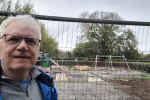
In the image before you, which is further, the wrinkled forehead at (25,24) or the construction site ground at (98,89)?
the construction site ground at (98,89)

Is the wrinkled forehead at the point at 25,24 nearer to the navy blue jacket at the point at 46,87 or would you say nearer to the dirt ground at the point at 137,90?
the navy blue jacket at the point at 46,87

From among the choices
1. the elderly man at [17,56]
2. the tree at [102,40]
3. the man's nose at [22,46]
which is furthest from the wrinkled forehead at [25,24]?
the tree at [102,40]

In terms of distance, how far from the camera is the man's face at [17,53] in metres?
1.00

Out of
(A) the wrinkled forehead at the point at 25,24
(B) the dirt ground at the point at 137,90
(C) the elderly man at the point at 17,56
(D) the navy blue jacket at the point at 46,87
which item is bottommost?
(B) the dirt ground at the point at 137,90

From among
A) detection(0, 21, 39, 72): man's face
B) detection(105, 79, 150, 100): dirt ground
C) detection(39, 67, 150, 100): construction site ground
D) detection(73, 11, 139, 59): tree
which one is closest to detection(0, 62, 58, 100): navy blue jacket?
detection(0, 21, 39, 72): man's face

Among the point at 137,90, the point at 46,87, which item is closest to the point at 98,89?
the point at 137,90

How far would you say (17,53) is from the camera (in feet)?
3.27

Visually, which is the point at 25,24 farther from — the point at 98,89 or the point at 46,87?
the point at 98,89

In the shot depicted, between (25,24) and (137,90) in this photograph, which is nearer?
(25,24)

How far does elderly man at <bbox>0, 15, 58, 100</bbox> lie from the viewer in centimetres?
101

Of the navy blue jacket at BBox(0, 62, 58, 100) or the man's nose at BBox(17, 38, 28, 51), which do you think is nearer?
the man's nose at BBox(17, 38, 28, 51)

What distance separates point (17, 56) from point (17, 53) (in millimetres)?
27

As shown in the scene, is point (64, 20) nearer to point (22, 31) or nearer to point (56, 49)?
point (56, 49)

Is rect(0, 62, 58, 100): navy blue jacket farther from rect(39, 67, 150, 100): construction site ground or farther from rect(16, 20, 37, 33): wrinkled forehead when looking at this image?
rect(39, 67, 150, 100): construction site ground
